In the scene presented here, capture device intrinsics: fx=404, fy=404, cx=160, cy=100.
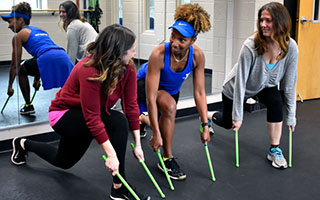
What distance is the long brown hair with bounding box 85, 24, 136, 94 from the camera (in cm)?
194

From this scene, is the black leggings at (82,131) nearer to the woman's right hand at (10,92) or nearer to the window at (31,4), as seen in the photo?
the woman's right hand at (10,92)

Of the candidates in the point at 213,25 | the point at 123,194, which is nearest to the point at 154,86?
the point at 123,194

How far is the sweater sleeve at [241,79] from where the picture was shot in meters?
2.71

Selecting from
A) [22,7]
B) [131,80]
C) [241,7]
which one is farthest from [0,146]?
[241,7]

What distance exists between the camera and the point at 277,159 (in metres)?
2.82

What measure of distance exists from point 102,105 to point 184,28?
66cm

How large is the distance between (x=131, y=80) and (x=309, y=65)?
311cm

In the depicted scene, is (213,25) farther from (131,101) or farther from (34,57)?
(131,101)

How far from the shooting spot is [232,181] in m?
2.57

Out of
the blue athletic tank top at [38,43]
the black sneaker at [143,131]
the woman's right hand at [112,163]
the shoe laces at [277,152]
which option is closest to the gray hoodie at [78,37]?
the blue athletic tank top at [38,43]

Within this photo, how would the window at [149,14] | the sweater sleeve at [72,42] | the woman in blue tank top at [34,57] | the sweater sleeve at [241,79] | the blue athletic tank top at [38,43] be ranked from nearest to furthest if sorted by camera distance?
the sweater sleeve at [241,79] → the woman in blue tank top at [34,57] → the blue athletic tank top at [38,43] → the sweater sleeve at [72,42] → the window at [149,14]

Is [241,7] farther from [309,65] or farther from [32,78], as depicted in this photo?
[32,78]

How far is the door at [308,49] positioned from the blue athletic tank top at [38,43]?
8.91 feet

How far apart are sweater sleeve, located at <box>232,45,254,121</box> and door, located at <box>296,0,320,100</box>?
201cm
